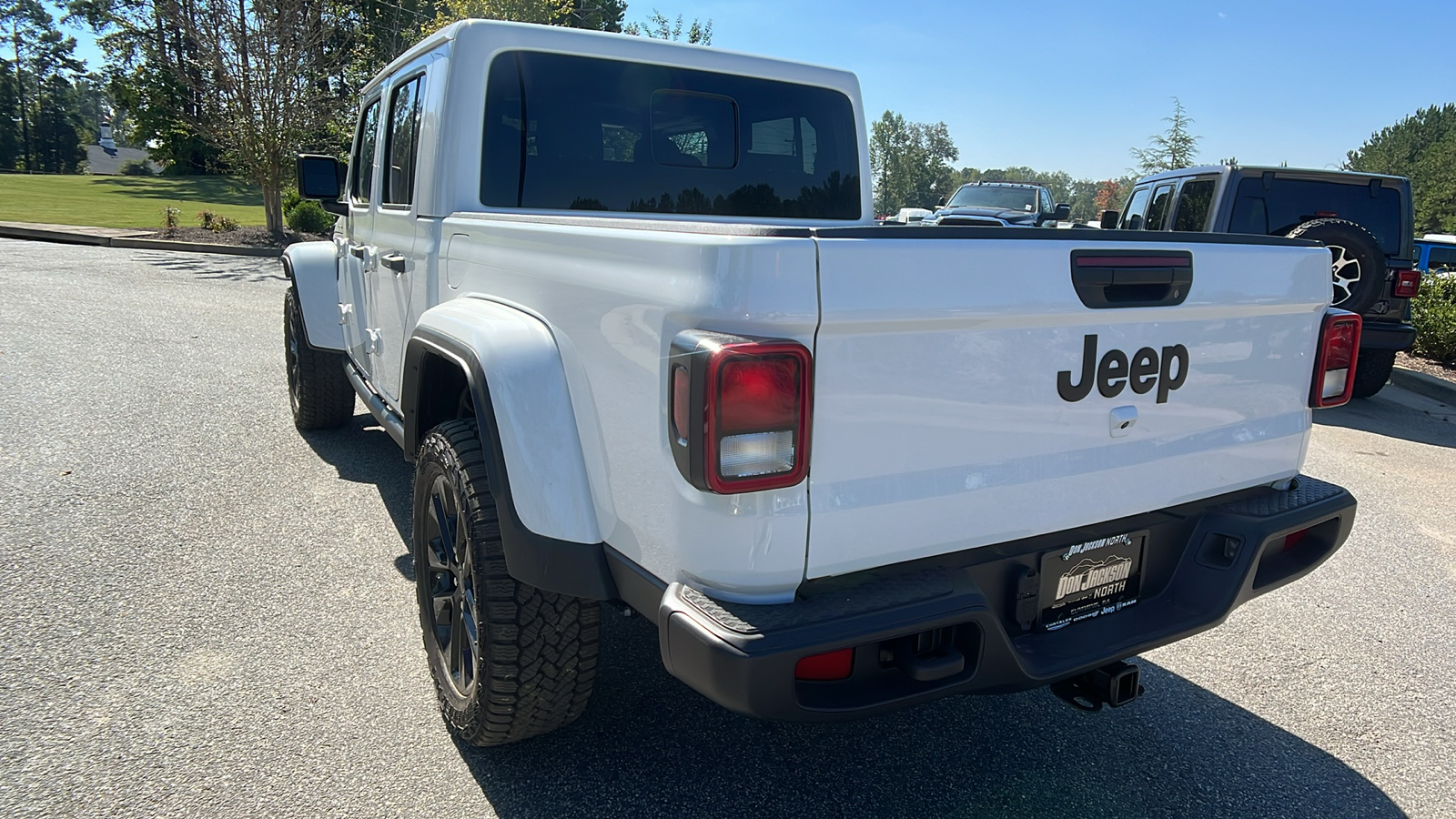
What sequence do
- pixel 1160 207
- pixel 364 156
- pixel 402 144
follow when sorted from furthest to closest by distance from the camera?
pixel 1160 207, pixel 364 156, pixel 402 144

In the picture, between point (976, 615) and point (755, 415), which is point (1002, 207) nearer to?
point (976, 615)

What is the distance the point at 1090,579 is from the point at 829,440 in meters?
0.96

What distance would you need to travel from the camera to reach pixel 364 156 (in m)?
4.55

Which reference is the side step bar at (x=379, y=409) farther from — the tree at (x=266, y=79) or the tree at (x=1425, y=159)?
the tree at (x=1425, y=159)

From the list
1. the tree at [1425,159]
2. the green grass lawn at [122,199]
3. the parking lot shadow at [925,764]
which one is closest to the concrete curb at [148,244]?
the green grass lawn at [122,199]

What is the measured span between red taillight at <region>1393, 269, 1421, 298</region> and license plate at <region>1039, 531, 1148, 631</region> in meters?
6.99

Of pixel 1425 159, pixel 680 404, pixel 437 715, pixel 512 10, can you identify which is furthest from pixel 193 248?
pixel 1425 159

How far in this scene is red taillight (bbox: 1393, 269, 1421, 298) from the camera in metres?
7.59

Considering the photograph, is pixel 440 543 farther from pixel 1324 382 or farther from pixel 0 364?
pixel 0 364

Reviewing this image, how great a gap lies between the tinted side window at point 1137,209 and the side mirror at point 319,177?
7.56 m

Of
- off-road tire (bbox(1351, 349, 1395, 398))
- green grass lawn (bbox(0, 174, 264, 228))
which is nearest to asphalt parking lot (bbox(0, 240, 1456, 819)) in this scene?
off-road tire (bbox(1351, 349, 1395, 398))

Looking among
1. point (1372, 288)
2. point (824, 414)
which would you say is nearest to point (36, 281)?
point (824, 414)

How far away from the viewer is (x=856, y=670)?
194 centimetres

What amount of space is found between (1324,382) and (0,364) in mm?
8903
